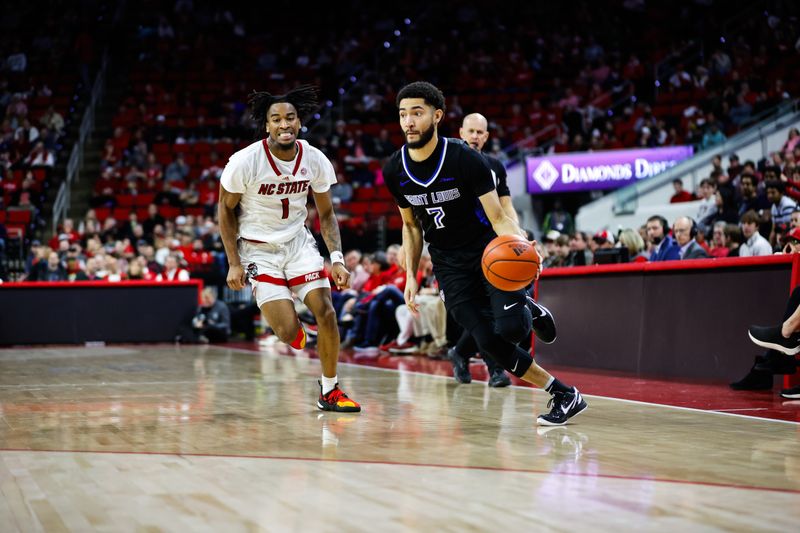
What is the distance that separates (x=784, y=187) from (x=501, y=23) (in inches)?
642

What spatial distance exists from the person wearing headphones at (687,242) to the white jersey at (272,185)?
14.6 feet

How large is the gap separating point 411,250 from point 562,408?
1.35 metres

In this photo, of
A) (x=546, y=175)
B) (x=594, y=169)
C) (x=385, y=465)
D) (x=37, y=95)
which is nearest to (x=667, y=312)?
(x=385, y=465)

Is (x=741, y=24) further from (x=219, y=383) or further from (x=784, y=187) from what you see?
(x=219, y=383)

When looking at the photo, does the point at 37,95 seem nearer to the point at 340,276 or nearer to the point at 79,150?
the point at 79,150

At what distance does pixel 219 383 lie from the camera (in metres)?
8.53

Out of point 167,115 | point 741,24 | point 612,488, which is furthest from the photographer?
point 167,115

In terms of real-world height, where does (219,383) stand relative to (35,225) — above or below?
below

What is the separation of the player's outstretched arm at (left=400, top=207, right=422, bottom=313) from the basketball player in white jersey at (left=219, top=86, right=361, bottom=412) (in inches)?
17.5

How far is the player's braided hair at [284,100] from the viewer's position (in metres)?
6.31

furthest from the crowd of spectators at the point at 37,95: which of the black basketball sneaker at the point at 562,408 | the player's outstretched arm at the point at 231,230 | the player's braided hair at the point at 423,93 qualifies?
the black basketball sneaker at the point at 562,408

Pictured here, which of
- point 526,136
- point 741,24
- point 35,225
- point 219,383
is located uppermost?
point 741,24

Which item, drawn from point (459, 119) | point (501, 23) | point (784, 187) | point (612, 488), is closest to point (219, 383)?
point (612, 488)

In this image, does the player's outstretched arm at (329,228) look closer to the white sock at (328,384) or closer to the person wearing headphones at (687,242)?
the white sock at (328,384)
